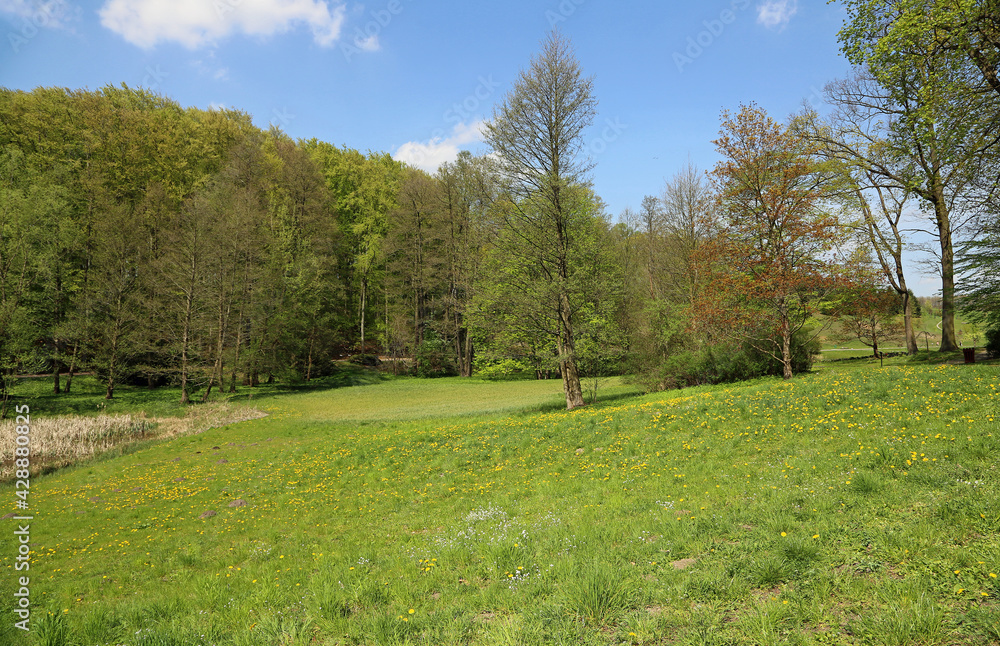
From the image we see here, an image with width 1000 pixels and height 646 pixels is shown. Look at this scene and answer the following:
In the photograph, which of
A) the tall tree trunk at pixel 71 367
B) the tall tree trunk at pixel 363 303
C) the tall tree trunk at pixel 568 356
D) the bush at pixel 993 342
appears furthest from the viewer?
the tall tree trunk at pixel 363 303

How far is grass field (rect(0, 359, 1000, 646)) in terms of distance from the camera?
3.80 m

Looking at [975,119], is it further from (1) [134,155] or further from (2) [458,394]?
(1) [134,155]

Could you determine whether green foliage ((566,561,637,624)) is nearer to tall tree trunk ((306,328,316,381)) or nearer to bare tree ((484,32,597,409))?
bare tree ((484,32,597,409))

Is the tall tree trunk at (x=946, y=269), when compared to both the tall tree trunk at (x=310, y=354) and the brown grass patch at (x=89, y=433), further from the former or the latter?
the tall tree trunk at (x=310, y=354)

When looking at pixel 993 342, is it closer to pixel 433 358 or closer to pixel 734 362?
pixel 734 362

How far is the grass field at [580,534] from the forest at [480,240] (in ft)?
25.2

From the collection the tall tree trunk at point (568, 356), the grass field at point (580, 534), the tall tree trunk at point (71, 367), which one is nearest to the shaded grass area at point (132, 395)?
the tall tree trunk at point (71, 367)

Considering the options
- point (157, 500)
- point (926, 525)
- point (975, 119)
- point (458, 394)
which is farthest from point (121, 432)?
point (975, 119)

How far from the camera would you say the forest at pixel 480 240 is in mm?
18766

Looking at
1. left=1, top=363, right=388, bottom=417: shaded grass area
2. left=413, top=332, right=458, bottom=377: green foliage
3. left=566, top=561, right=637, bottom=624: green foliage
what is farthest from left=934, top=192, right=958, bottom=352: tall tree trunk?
left=1, top=363, right=388, bottom=417: shaded grass area

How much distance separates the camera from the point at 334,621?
4484 millimetres

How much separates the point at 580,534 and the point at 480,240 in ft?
107

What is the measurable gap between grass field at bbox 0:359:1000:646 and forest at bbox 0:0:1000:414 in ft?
25.2

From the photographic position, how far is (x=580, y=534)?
6074mm
